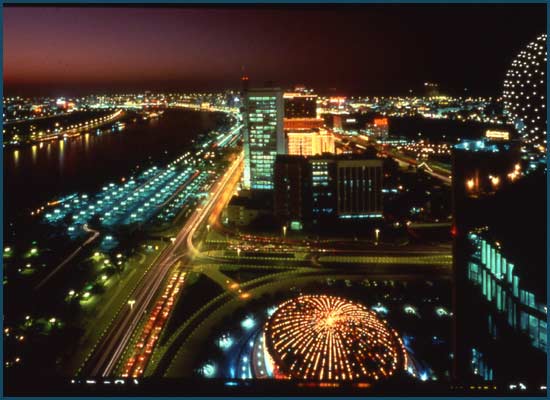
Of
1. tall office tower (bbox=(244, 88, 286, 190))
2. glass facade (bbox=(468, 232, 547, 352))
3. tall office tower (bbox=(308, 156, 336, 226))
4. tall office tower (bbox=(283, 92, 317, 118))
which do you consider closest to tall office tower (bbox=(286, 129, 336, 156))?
tall office tower (bbox=(244, 88, 286, 190))

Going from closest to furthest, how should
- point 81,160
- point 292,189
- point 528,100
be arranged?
point 528,100
point 292,189
point 81,160

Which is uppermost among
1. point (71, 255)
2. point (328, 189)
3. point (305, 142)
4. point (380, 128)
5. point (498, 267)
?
point (380, 128)

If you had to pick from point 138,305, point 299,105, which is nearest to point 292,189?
point 138,305

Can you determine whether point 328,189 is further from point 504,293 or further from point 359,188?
point 504,293

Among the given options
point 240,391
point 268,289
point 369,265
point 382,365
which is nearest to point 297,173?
point 369,265

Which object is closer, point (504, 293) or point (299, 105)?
point (504, 293)

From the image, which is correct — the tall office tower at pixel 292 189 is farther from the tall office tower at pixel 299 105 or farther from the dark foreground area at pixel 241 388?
the tall office tower at pixel 299 105
